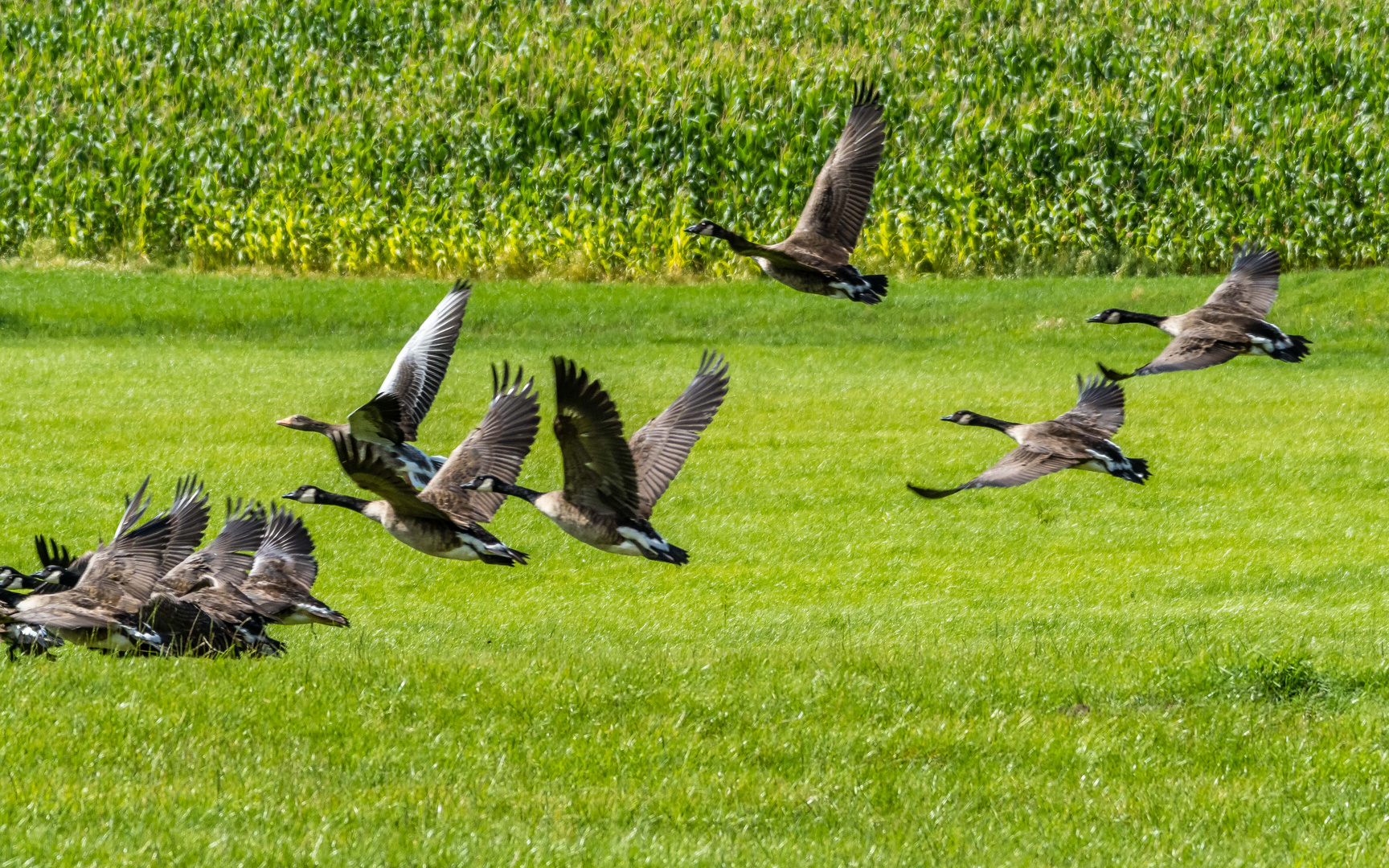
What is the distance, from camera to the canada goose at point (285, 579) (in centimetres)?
821

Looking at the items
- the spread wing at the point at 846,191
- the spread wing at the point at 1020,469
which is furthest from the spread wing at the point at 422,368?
the spread wing at the point at 1020,469

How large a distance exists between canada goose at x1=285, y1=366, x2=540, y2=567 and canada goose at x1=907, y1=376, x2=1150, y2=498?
2065mm

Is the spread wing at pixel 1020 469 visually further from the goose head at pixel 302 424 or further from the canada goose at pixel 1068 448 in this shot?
the goose head at pixel 302 424

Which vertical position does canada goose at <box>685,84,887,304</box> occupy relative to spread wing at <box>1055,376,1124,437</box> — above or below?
above

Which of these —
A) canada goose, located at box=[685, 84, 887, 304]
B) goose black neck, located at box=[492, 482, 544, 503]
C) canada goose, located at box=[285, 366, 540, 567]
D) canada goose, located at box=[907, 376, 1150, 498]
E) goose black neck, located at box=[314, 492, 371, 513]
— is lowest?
goose black neck, located at box=[314, 492, 371, 513]

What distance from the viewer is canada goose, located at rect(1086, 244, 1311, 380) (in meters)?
6.50

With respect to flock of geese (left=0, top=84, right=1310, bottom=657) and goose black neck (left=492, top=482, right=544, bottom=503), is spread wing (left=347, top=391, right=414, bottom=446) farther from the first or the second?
goose black neck (left=492, top=482, right=544, bottom=503)

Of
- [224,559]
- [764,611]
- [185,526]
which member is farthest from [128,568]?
[764,611]

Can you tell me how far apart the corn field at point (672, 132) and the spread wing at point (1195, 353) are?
19.0m

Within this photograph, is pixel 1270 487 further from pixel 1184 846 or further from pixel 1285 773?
pixel 1184 846

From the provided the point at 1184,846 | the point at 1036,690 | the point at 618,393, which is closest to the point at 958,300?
the point at 618,393

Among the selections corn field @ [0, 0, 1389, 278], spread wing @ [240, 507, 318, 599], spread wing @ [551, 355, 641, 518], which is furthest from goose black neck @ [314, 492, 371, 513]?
corn field @ [0, 0, 1389, 278]

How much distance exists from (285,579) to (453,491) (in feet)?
3.66

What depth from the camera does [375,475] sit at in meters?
6.94
